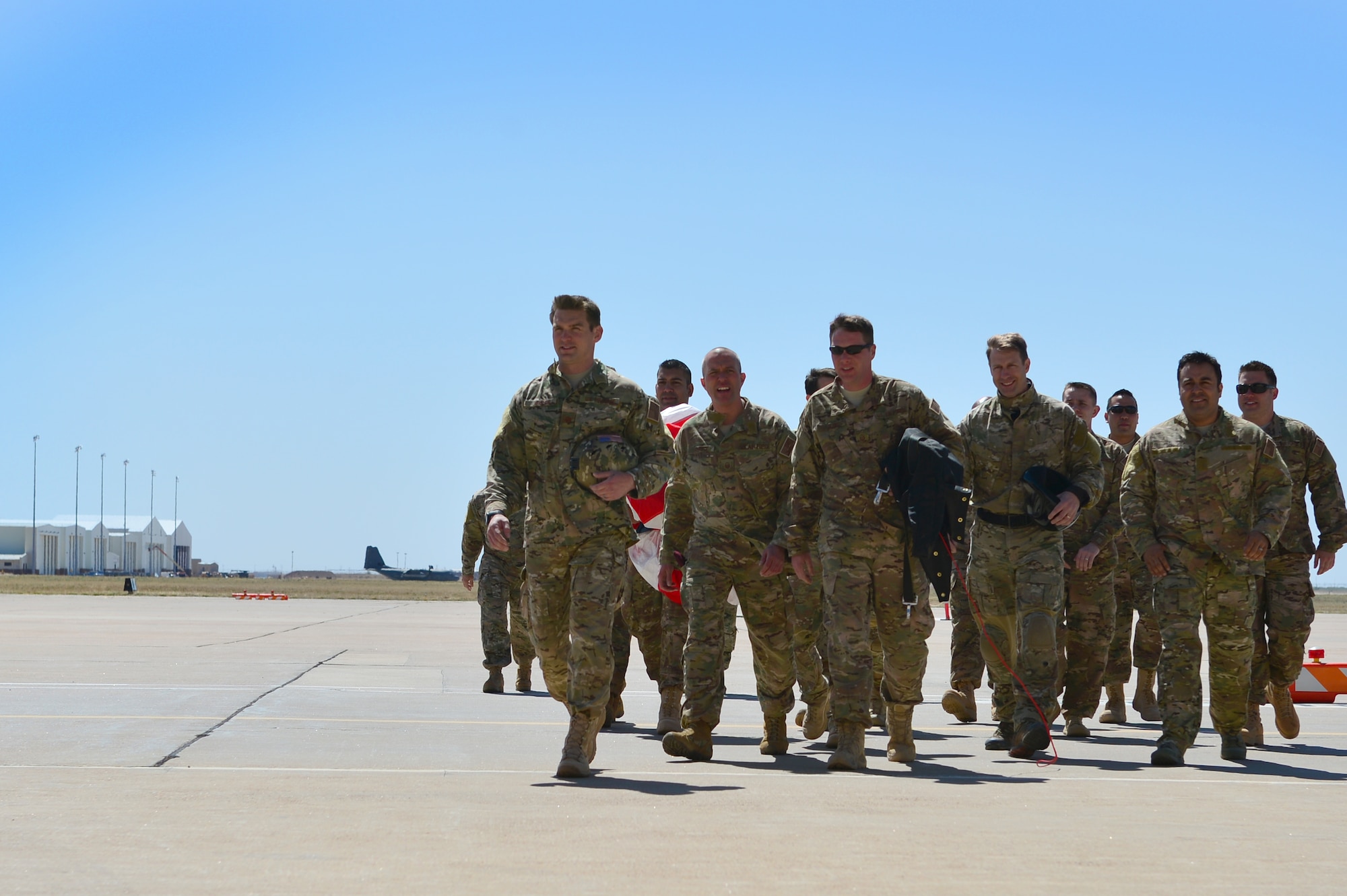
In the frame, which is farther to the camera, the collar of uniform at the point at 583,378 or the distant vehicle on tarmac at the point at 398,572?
the distant vehicle on tarmac at the point at 398,572

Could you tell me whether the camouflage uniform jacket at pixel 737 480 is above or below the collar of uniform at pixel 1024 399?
below

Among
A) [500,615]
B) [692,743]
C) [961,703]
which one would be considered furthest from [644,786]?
[500,615]

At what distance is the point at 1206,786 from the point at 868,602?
70.7 inches

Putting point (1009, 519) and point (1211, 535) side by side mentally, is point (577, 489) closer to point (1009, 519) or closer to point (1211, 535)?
point (1009, 519)

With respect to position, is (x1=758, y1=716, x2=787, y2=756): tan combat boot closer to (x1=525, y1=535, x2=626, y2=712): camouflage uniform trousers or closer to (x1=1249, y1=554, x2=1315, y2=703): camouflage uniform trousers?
(x1=525, y1=535, x2=626, y2=712): camouflage uniform trousers

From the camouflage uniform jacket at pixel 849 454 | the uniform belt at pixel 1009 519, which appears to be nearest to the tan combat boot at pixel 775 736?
the camouflage uniform jacket at pixel 849 454

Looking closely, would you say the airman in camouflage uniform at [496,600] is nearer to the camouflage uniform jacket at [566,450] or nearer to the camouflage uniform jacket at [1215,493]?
the camouflage uniform jacket at [566,450]

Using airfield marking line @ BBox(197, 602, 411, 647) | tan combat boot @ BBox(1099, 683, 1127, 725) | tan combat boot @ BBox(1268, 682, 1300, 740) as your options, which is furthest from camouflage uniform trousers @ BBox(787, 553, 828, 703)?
airfield marking line @ BBox(197, 602, 411, 647)

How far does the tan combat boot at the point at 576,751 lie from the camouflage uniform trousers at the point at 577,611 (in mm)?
63

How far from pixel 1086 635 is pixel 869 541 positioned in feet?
9.39

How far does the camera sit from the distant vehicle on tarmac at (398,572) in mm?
132375

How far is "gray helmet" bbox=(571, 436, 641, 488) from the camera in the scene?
650cm

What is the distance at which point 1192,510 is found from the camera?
782 centimetres

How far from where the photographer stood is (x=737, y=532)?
7.73 meters
